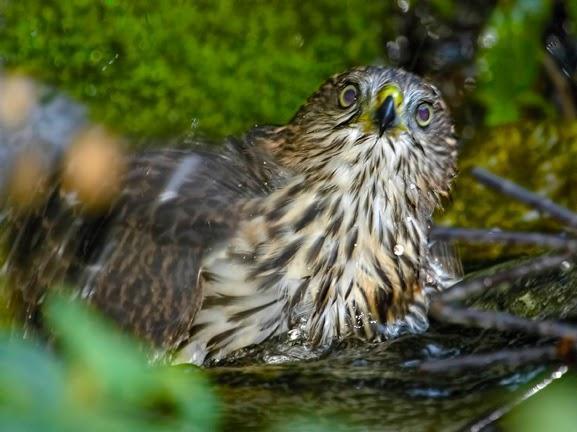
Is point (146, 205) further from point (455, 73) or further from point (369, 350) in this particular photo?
point (455, 73)

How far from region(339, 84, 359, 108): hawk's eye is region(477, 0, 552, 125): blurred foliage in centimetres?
212

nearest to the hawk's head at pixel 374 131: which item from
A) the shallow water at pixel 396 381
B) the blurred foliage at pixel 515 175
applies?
the shallow water at pixel 396 381

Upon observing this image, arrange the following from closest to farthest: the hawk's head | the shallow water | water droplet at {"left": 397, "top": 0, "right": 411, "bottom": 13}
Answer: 1. the shallow water
2. the hawk's head
3. water droplet at {"left": 397, "top": 0, "right": 411, "bottom": 13}

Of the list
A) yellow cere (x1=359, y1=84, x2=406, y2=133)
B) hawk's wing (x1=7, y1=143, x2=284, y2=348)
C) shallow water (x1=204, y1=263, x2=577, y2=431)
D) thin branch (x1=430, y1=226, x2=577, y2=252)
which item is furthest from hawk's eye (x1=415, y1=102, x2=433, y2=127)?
thin branch (x1=430, y1=226, x2=577, y2=252)

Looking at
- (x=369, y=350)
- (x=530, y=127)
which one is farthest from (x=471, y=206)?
(x=369, y=350)

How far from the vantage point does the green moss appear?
6.73 m

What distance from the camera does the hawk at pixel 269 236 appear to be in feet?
14.4

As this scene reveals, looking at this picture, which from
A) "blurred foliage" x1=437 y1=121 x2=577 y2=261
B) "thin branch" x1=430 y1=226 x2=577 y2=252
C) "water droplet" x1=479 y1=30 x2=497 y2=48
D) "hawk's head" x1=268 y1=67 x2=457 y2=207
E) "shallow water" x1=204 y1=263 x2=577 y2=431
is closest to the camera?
"thin branch" x1=430 y1=226 x2=577 y2=252

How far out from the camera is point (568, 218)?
204 centimetres

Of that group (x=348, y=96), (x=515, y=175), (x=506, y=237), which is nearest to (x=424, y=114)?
(x=348, y=96)

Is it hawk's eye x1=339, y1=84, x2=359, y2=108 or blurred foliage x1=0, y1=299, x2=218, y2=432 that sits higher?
blurred foliage x1=0, y1=299, x2=218, y2=432

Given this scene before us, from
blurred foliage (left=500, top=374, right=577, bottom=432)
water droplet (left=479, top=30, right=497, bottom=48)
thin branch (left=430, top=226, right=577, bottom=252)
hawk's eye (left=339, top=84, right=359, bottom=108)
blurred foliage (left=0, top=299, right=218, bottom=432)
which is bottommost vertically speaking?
hawk's eye (left=339, top=84, right=359, bottom=108)

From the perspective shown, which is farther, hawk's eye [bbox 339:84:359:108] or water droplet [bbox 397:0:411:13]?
water droplet [bbox 397:0:411:13]

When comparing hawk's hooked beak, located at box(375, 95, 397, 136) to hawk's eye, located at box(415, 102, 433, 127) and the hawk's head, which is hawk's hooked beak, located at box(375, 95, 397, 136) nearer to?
the hawk's head
